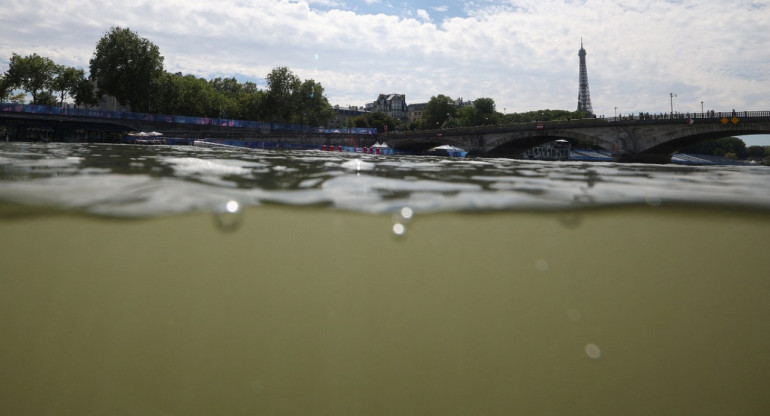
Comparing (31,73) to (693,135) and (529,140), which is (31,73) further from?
(693,135)

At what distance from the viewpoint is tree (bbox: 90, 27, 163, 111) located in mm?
51500

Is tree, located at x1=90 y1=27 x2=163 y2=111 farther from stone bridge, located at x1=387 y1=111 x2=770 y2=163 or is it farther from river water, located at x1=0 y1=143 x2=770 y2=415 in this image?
river water, located at x1=0 y1=143 x2=770 y2=415

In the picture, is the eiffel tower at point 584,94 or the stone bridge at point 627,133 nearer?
the stone bridge at point 627,133

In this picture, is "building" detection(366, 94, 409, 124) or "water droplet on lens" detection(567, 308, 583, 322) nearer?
"water droplet on lens" detection(567, 308, 583, 322)

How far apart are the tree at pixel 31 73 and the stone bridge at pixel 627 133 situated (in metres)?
55.8

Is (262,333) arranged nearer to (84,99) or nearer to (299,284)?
(299,284)

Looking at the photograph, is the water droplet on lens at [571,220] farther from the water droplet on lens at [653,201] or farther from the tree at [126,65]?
the tree at [126,65]

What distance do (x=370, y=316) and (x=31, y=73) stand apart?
254 feet

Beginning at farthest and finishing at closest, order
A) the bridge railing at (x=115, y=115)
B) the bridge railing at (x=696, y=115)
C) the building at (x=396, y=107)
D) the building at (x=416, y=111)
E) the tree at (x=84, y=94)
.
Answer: the building at (x=416, y=111)
the building at (x=396, y=107)
the tree at (x=84, y=94)
the bridge railing at (x=115, y=115)
the bridge railing at (x=696, y=115)

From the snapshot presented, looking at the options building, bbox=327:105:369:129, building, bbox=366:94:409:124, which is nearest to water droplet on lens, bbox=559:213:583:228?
building, bbox=327:105:369:129

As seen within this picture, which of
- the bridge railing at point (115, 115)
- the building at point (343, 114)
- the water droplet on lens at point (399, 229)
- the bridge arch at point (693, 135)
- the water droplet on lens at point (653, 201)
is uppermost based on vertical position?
the building at point (343, 114)

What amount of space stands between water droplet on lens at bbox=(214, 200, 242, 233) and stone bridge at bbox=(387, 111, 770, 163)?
4434 cm

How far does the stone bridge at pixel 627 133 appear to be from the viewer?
117ft

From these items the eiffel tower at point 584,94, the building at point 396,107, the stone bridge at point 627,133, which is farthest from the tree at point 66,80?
the eiffel tower at point 584,94
